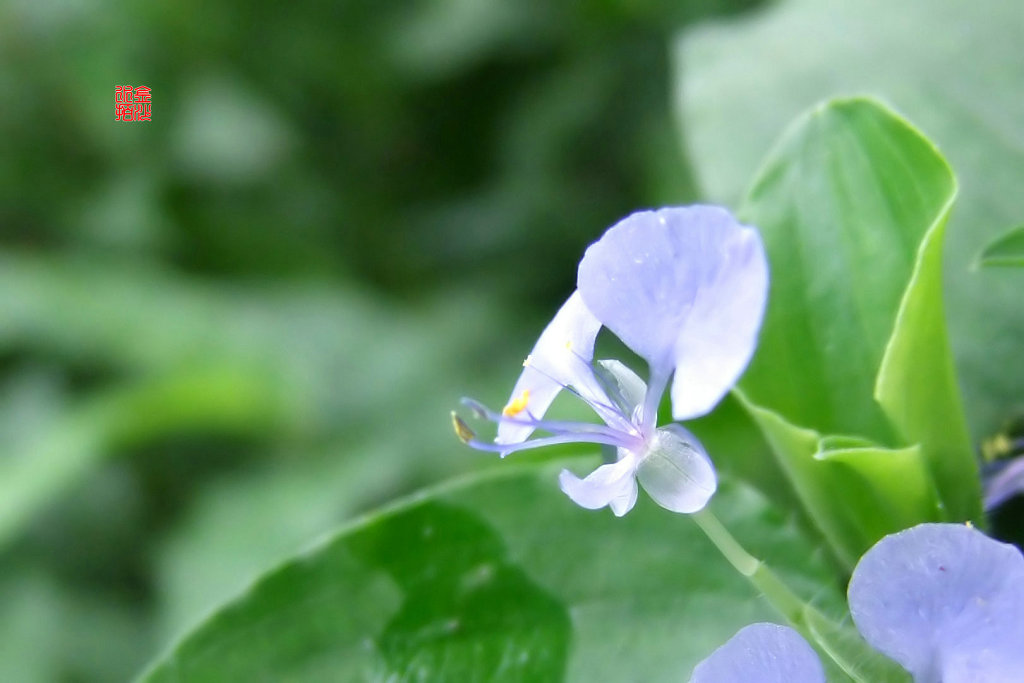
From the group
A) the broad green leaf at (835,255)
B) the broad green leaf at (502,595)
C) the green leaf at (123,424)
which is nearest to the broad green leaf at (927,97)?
the broad green leaf at (835,255)

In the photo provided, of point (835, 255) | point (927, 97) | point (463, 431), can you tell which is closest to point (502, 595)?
point (463, 431)

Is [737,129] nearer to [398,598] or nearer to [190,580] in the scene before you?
[398,598]

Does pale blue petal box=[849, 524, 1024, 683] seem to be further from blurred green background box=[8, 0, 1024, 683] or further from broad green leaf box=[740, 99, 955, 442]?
blurred green background box=[8, 0, 1024, 683]

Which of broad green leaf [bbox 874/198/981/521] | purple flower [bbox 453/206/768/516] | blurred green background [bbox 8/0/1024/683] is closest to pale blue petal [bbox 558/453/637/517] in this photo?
purple flower [bbox 453/206/768/516]

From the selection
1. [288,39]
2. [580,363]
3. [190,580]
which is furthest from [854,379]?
[288,39]

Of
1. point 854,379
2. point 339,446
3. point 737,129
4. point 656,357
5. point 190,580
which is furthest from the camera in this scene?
point 339,446

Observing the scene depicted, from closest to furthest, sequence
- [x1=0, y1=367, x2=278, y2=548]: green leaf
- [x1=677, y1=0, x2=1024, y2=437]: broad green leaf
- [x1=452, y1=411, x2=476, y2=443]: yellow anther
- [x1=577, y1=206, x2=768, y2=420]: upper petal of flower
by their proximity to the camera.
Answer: [x1=577, y1=206, x2=768, y2=420]: upper petal of flower
[x1=452, y1=411, x2=476, y2=443]: yellow anther
[x1=677, y1=0, x2=1024, y2=437]: broad green leaf
[x1=0, y1=367, x2=278, y2=548]: green leaf

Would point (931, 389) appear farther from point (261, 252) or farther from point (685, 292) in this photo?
point (261, 252)
